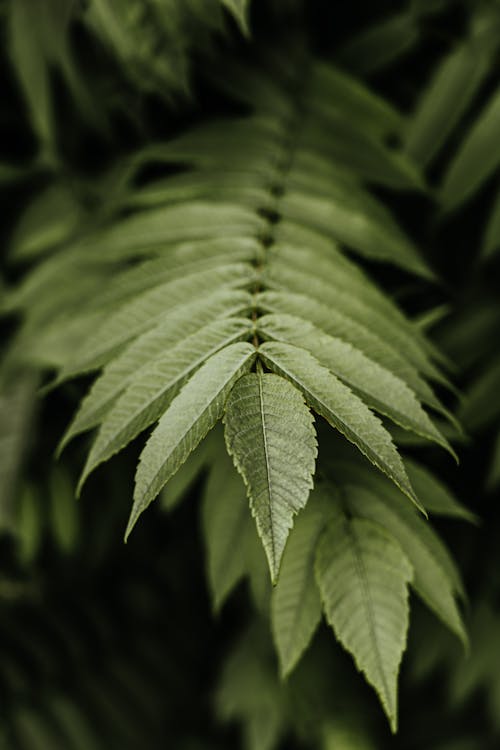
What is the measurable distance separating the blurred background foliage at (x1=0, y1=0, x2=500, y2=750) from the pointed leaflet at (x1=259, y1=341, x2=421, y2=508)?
0.28 meters

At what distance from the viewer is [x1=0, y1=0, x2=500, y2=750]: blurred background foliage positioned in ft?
3.03

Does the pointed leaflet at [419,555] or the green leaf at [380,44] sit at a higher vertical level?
the green leaf at [380,44]

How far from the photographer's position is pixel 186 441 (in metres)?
0.46

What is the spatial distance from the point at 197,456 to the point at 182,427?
0.30m

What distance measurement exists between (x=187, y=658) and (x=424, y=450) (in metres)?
0.86

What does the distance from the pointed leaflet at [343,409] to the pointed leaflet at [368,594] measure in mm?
127

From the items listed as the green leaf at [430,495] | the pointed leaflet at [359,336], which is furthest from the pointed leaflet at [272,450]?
→ the green leaf at [430,495]

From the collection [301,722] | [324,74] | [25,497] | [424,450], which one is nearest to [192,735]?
[301,722]

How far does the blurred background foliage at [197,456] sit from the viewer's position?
0.92 meters

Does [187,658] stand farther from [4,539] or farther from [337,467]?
[337,467]

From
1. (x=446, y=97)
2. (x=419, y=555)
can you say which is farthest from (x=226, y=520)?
(x=446, y=97)

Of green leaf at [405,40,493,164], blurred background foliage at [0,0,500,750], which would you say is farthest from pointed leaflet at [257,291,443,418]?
green leaf at [405,40,493,164]

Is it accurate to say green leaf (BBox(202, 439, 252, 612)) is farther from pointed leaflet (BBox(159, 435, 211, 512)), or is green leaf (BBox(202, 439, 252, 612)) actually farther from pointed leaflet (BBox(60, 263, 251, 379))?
pointed leaflet (BBox(60, 263, 251, 379))

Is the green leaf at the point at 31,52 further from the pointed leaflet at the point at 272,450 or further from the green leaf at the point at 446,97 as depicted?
the pointed leaflet at the point at 272,450
